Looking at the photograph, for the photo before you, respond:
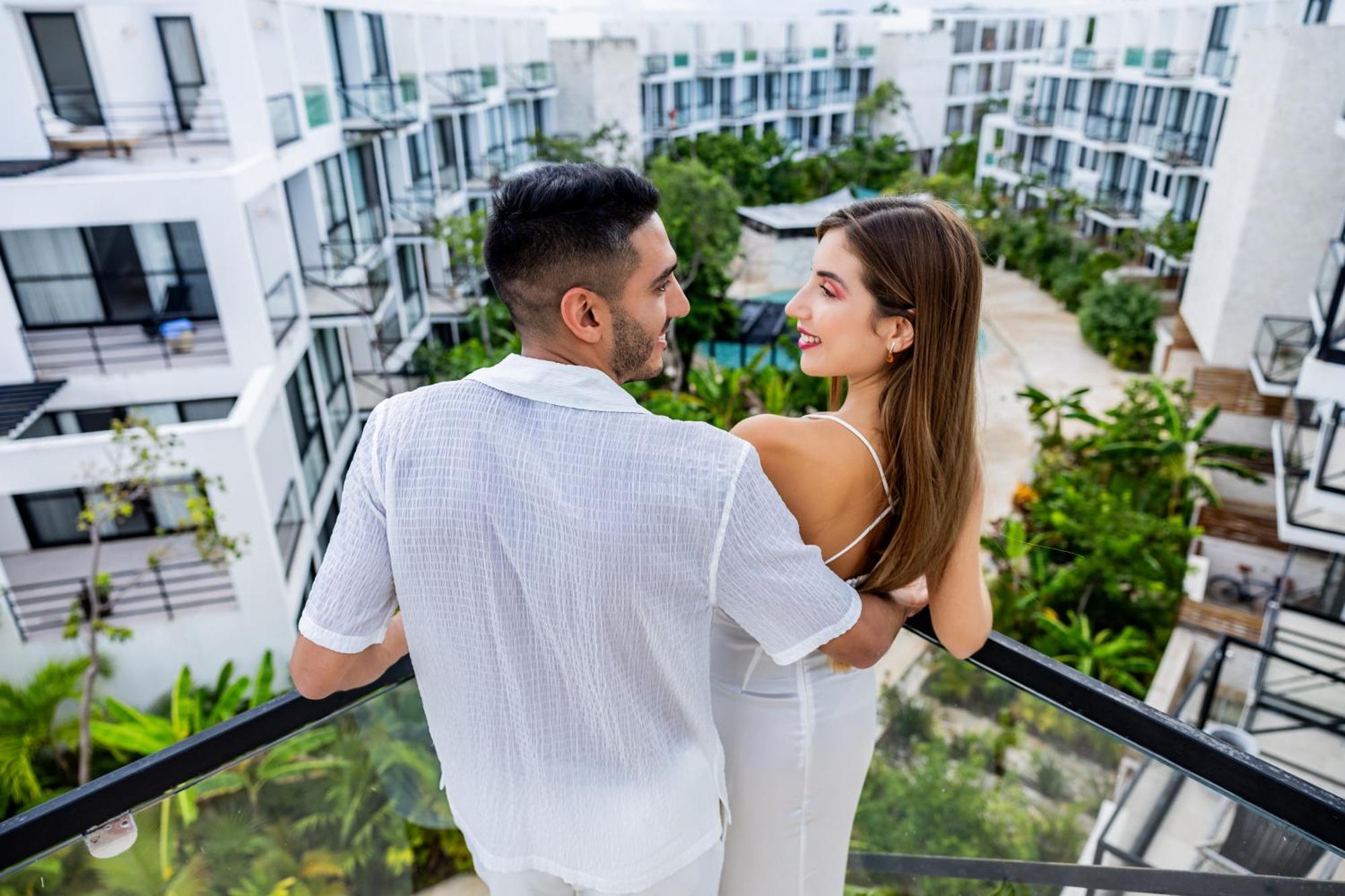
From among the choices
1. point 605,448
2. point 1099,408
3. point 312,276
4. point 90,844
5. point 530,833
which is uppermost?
point 605,448

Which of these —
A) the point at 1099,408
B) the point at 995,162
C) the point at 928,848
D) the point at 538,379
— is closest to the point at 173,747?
the point at 538,379

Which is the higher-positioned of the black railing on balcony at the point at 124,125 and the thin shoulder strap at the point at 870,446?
the thin shoulder strap at the point at 870,446

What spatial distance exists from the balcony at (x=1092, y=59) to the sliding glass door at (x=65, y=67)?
89.1ft

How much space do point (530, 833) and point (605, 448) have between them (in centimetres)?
72

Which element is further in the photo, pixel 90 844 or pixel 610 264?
pixel 90 844

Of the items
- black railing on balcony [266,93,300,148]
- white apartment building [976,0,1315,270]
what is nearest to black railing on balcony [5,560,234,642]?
black railing on balcony [266,93,300,148]

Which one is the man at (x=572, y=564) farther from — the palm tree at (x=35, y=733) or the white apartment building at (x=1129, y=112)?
the white apartment building at (x=1129, y=112)

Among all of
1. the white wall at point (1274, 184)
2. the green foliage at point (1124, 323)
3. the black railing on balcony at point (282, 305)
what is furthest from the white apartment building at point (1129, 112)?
the black railing on balcony at point (282, 305)

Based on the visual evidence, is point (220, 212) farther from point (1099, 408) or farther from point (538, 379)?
point (1099, 408)

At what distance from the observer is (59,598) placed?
8.95m

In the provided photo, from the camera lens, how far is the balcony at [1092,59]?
2756 cm

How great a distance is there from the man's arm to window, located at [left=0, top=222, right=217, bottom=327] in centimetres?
1029

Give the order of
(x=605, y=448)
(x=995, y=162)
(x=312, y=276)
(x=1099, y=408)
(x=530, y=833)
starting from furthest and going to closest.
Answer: (x=995, y=162), (x=1099, y=408), (x=312, y=276), (x=530, y=833), (x=605, y=448)

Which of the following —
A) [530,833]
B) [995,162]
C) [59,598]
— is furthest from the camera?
[995,162]
